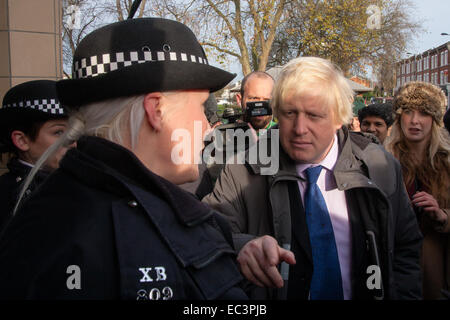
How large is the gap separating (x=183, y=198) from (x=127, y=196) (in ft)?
0.58

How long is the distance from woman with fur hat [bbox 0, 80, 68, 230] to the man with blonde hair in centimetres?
128

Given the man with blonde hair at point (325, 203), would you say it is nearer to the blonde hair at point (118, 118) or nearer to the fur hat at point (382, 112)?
the blonde hair at point (118, 118)

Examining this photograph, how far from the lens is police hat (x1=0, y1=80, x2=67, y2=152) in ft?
8.28

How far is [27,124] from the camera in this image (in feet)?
8.33

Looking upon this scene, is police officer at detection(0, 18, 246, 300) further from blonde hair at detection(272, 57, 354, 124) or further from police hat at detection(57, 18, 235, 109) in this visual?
blonde hair at detection(272, 57, 354, 124)

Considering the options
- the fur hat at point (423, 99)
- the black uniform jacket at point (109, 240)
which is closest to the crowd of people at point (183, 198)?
the black uniform jacket at point (109, 240)

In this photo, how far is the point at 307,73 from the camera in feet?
6.53

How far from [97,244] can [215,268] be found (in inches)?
13.5

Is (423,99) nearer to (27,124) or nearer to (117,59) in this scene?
(117,59)

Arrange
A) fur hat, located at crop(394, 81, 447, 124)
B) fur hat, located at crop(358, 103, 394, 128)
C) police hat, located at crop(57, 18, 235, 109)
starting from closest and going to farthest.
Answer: police hat, located at crop(57, 18, 235, 109), fur hat, located at crop(394, 81, 447, 124), fur hat, located at crop(358, 103, 394, 128)

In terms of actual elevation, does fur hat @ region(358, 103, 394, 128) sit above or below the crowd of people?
above

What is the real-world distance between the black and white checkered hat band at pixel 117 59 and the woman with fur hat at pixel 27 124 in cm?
142

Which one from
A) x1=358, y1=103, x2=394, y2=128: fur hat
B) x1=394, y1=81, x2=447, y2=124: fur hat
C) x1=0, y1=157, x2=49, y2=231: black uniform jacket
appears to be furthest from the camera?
x1=358, y1=103, x2=394, y2=128: fur hat

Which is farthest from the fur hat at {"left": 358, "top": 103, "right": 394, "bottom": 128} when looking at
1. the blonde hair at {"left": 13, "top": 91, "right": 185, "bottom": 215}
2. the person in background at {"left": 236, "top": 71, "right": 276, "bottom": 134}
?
the blonde hair at {"left": 13, "top": 91, "right": 185, "bottom": 215}
